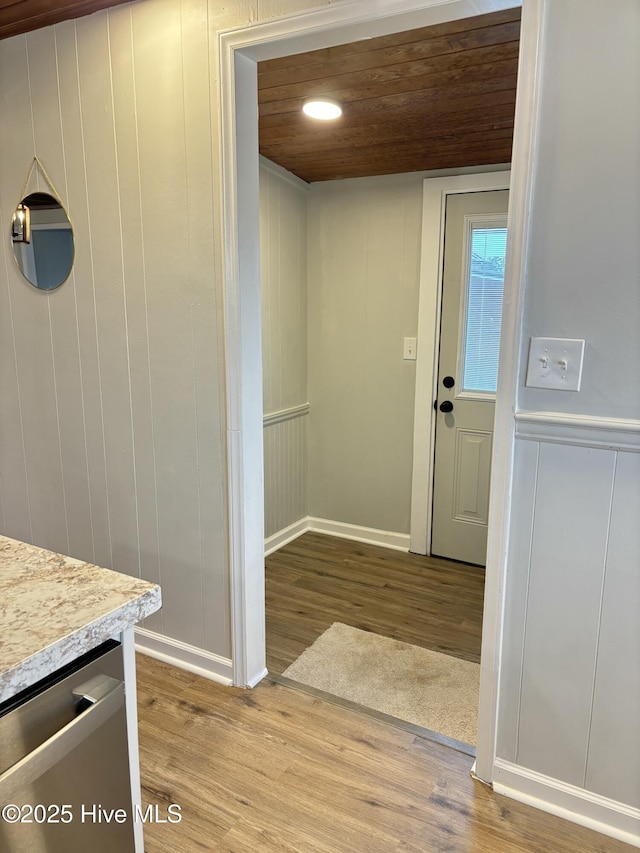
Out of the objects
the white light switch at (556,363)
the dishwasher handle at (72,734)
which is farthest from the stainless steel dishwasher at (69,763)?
the white light switch at (556,363)

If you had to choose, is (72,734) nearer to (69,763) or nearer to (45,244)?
(69,763)

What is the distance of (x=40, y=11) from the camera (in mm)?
1945

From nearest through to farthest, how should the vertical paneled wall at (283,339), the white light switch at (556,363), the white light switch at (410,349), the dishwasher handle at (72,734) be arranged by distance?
the dishwasher handle at (72,734) → the white light switch at (556,363) → the vertical paneled wall at (283,339) → the white light switch at (410,349)

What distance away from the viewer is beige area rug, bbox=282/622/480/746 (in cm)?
201

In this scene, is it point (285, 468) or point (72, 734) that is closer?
point (72, 734)

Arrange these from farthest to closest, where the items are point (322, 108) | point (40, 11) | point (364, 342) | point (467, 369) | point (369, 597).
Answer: point (364, 342), point (467, 369), point (369, 597), point (322, 108), point (40, 11)

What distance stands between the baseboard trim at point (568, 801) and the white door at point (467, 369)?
1.65 metres

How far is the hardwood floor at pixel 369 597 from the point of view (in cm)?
252

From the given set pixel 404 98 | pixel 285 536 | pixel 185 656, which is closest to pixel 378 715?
pixel 185 656

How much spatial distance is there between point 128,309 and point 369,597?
1826mm

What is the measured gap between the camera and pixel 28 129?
7.11 ft

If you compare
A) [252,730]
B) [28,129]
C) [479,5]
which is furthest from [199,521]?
[479,5]

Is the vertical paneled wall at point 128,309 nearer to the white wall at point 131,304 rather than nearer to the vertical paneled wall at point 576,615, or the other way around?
the white wall at point 131,304

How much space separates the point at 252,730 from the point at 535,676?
947 mm
